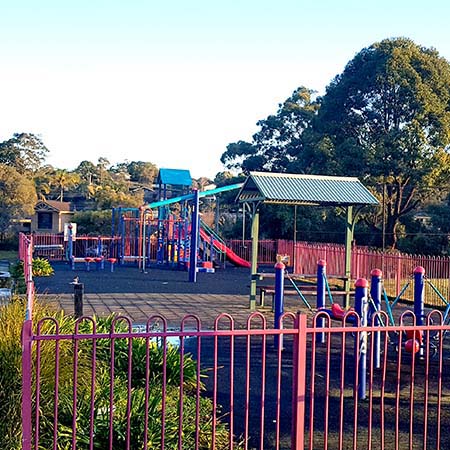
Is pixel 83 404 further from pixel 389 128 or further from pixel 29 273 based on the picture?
pixel 389 128

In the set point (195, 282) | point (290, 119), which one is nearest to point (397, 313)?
point (195, 282)

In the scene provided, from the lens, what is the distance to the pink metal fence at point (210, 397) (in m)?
4.75

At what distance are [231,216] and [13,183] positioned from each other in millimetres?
15025

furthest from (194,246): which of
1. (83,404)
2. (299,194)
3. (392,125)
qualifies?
(83,404)

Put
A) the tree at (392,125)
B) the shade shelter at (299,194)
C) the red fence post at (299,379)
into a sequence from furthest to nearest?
the tree at (392,125) → the shade shelter at (299,194) → the red fence post at (299,379)

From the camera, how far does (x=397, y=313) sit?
15.5 meters

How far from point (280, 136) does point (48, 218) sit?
19968mm

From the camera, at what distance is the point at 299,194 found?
16141 mm

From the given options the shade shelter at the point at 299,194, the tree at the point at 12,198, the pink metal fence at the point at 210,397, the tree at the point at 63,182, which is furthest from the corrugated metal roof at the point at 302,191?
the tree at the point at 63,182

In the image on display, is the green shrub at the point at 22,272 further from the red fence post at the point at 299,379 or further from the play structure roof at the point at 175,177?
the red fence post at the point at 299,379

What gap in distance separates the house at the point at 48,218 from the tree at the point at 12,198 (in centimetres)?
359

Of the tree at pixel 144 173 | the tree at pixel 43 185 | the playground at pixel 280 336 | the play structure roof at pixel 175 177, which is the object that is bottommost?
the playground at pixel 280 336

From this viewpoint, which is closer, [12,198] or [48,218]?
[12,198]

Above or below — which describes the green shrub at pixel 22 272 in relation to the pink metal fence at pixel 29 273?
below
